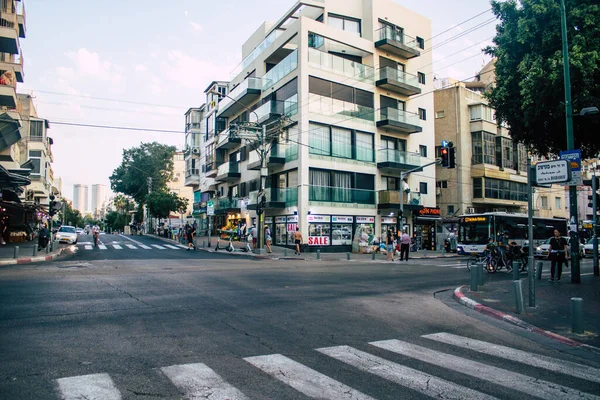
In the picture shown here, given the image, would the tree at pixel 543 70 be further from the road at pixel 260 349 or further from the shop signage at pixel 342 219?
the shop signage at pixel 342 219

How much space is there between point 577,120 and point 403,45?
75.7 ft

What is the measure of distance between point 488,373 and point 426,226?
116ft

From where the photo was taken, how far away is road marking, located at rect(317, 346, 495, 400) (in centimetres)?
428

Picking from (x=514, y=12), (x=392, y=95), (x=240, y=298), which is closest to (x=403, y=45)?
(x=392, y=95)

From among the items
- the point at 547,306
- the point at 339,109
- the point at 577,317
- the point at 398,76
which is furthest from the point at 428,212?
the point at 577,317

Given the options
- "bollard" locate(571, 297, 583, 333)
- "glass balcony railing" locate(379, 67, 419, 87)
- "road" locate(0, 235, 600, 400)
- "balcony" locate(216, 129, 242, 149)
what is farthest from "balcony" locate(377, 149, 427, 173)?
"bollard" locate(571, 297, 583, 333)

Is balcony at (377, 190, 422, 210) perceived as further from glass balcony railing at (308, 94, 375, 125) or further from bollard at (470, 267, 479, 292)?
bollard at (470, 267, 479, 292)

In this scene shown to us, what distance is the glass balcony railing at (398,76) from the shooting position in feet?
113

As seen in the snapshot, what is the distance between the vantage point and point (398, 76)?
3538cm

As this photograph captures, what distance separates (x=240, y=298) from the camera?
961cm

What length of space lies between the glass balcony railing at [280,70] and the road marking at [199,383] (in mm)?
29200

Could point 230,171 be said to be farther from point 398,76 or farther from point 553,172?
point 553,172

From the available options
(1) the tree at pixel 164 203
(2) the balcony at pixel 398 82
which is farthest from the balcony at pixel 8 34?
(1) the tree at pixel 164 203

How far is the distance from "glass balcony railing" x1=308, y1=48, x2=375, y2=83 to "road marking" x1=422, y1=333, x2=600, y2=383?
27.4 m
